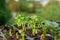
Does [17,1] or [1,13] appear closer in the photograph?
[1,13]

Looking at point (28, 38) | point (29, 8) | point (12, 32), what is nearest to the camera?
point (28, 38)

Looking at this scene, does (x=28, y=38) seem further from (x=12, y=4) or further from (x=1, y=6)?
(x=12, y=4)

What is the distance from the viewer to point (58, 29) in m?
1.91

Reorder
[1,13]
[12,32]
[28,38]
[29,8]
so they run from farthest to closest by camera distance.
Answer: [29,8] < [1,13] < [12,32] < [28,38]

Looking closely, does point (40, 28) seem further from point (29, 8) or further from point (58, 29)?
point (29, 8)

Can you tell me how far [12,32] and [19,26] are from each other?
0.67ft

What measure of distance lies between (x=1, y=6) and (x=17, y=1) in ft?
13.0

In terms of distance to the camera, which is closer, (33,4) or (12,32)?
(12,32)

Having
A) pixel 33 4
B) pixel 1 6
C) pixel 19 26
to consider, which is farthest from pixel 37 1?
pixel 19 26

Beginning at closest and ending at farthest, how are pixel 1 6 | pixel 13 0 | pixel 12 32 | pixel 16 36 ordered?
1. pixel 16 36
2. pixel 12 32
3. pixel 1 6
4. pixel 13 0

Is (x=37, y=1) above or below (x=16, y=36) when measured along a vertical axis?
above

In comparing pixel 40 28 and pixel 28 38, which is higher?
pixel 40 28

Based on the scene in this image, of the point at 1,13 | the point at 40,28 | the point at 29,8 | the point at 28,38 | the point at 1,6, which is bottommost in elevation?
the point at 28,38

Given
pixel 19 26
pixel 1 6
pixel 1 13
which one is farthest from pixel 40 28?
pixel 1 6
